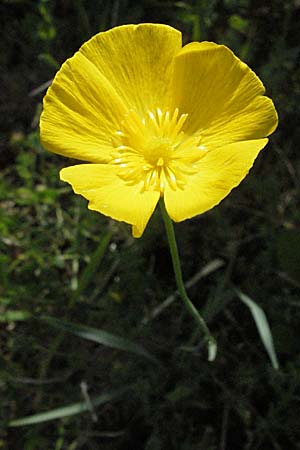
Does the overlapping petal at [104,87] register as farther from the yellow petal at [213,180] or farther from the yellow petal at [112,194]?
the yellow petal at [213,180]

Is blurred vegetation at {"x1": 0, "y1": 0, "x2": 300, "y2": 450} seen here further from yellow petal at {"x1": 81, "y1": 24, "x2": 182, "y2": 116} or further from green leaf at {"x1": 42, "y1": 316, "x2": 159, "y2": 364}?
yellow petal at {"x1": 81, "y1": 24, "x2": 182, "y2": 116}

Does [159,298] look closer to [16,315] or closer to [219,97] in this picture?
[16,315]

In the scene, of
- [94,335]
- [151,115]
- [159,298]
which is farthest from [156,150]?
[159,298]

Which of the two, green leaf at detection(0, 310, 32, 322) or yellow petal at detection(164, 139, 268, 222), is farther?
green leaf at detection(0, 310, 32, 322)

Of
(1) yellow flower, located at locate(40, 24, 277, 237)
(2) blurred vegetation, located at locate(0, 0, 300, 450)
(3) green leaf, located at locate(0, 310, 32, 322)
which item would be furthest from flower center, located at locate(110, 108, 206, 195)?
(3) green leaf, located at locate(0, 310, 32, 322)

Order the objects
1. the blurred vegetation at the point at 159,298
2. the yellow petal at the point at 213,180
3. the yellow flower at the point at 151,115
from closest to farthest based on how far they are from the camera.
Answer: the yellow petal at the point at 213,180 < the yellow flower at the point at 151,115 < the blurred vegetation at the point at 159,298

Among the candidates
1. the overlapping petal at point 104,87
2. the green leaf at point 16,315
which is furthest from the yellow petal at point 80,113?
the green leaf at point 16,315
